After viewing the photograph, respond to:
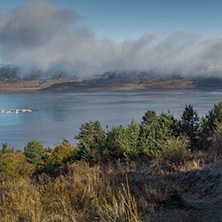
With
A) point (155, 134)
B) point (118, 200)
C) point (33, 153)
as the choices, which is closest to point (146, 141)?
point (155, 134)

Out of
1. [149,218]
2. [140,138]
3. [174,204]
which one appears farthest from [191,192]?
[140,138]

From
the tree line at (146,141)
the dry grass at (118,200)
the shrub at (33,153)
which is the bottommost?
the shrub at (33,153)

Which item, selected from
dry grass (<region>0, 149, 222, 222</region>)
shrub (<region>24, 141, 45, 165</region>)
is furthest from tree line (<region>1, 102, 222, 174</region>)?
shrub (<region>24, 141, 45, 165</region>)

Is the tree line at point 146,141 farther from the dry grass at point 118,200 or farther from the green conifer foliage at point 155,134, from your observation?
the dry grass at point 118,200

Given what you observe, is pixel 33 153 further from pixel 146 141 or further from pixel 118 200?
pixel 118 200

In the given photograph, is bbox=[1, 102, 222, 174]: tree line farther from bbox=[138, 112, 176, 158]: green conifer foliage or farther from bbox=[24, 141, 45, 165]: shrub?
bbox=[24, 141, 45, 165]: shrub

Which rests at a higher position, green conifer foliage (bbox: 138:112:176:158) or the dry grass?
the dry grass

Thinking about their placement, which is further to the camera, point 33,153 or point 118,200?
point 33,153

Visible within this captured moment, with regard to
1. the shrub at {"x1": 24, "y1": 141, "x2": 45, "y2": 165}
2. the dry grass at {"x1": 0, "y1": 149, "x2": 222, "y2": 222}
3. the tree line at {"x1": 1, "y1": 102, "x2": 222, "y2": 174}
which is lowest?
the shrub at {"x1": 24, "y1": 141, "x2": 45, "y2": 165}

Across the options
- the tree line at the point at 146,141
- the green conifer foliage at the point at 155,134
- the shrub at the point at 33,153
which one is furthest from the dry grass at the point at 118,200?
the shrub at the point at 33,153

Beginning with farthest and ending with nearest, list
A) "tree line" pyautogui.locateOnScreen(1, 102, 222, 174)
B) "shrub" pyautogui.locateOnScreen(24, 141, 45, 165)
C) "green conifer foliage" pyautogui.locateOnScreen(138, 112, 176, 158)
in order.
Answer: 1. "shrub" pyautogui.locateOnScreen(24, 141, 45, 165)
2. "green conifer foliage" pyautogui.locateOnScreen(138, 112, 176, 158)
3. "tree line" pyautogui.locateOnScreen(1, 102, 222, 174)

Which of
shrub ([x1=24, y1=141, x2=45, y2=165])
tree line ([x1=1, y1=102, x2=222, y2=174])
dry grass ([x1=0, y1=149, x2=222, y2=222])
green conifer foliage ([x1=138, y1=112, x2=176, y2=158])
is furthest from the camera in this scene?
shrub ([x1=24, y1=141, x2=45, y2=165])

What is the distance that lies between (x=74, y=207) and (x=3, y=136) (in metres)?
93.3

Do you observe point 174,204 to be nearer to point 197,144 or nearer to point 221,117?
point 197,144
